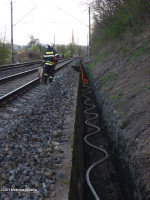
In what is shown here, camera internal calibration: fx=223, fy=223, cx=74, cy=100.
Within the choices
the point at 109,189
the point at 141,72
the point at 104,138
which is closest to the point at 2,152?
the point at 109,189

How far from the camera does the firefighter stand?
35.0 feet

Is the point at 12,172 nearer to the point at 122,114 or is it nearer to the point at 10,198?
the point at 10,198

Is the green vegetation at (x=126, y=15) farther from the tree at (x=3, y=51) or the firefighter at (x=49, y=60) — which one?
the tree at (x=3, y=51)

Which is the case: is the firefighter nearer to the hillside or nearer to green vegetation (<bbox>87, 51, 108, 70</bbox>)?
the hillside

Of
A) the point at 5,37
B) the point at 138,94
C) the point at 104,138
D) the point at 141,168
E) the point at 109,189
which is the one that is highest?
the point at 5,37

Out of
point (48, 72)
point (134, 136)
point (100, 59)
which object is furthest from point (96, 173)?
point (100, 59)

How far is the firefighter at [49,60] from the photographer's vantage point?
420 inches

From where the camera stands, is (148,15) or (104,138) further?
(148,15)

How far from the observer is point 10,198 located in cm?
258

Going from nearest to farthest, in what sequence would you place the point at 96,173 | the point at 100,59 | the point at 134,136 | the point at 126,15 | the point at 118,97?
the point at 134,136 < the point at 96,173 < the point at 118,97 < the point at 126,15 < the point at 100,59

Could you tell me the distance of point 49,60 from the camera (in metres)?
10.9

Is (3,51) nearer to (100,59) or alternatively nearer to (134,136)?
(100,59)

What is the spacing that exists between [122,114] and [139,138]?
5.35 feet

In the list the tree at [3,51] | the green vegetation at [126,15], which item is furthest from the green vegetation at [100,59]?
the tree at [3,51]
